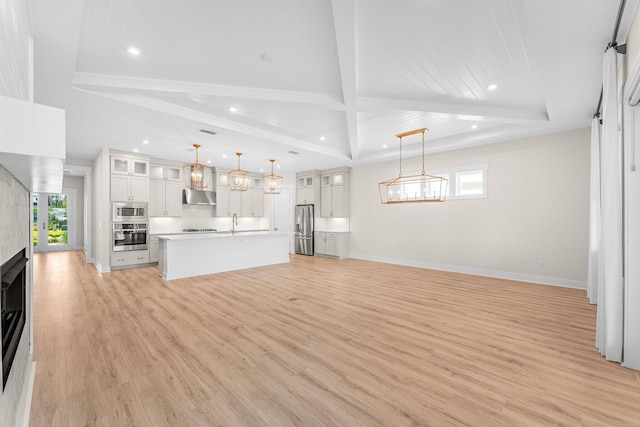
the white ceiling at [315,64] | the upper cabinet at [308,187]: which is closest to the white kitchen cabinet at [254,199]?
the upper cabinet at [308,187]

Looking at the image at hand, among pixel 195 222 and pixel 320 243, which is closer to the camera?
pixel 195 222

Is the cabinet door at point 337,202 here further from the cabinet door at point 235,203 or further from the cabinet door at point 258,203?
the cabinet door at point 235,203

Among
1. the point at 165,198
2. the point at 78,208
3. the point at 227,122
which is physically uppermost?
the point at 227,122

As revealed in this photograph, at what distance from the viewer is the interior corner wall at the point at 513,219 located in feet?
16.8

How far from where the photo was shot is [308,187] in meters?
9.52

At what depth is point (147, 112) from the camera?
4164 millimetres

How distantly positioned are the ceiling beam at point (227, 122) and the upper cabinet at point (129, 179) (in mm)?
3648

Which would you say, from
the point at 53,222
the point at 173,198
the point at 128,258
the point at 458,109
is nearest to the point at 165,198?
the point at 173,198

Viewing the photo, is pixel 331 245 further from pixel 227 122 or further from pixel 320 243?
pixel 227 122

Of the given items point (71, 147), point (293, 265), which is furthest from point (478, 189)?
point (71, 147)

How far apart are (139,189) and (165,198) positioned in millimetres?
757

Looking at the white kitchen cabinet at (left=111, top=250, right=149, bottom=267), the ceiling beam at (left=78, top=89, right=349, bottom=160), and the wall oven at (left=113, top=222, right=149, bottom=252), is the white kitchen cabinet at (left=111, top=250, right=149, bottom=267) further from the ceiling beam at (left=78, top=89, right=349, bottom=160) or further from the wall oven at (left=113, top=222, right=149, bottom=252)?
the ceiling beam at (left=78, top=89, right=349, bottom=160)

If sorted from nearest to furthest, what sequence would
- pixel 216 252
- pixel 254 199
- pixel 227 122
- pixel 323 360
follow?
pixel 323 360 < pixel 227 122 < pixel 216 252 < pixel 254 199

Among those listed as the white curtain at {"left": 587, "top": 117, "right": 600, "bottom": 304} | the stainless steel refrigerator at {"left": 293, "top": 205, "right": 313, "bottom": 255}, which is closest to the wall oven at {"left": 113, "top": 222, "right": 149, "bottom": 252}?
the stainless steel refrigerator at {"left": 293, "top": 205, "right": 313, "bottom": 255}
